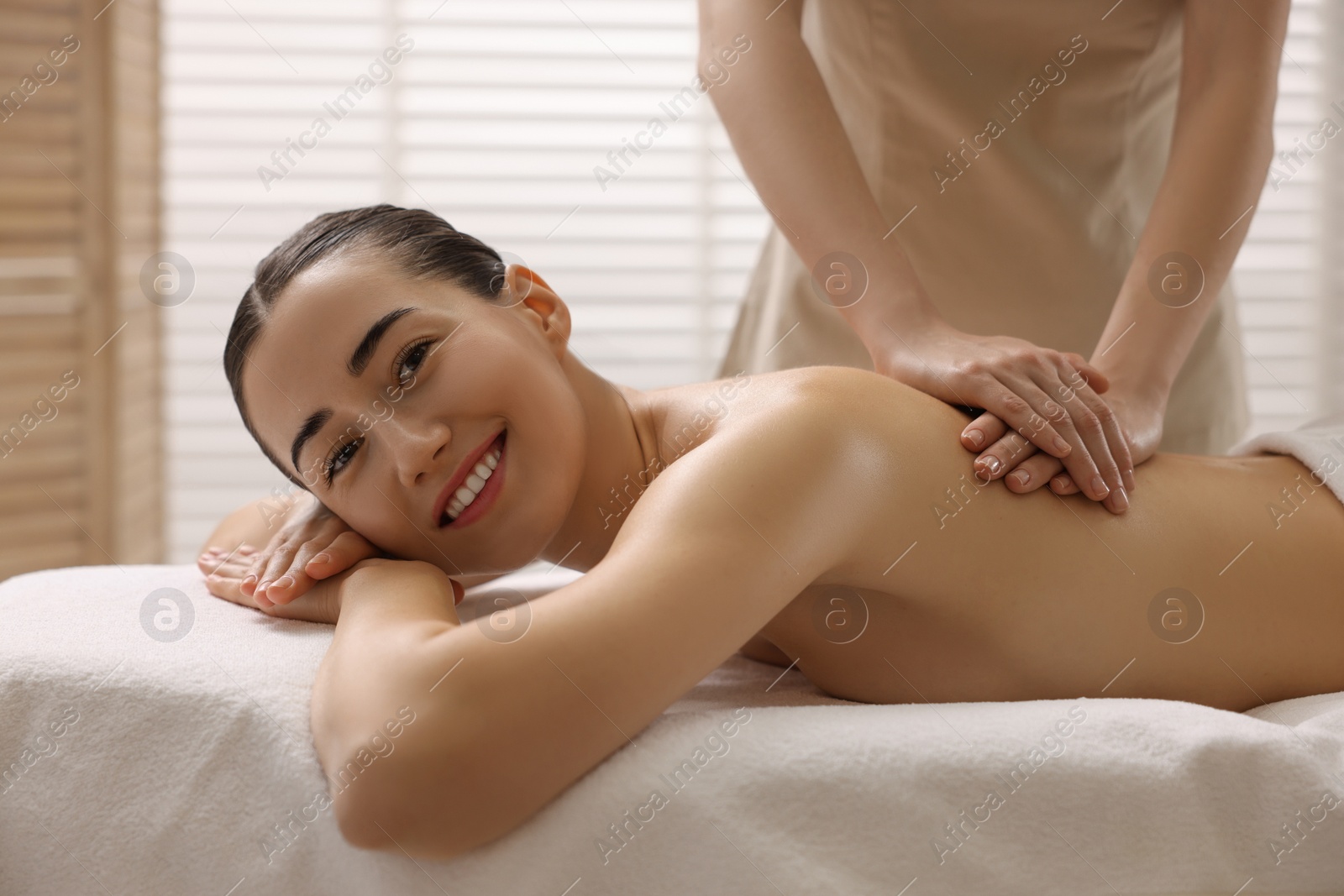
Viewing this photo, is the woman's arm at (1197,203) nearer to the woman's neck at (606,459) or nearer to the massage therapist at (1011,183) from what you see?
the massage therapist at (1011,183)

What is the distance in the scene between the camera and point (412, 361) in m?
0.88

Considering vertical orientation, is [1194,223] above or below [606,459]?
above

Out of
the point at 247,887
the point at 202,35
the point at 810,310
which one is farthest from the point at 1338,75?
the point at 247,887

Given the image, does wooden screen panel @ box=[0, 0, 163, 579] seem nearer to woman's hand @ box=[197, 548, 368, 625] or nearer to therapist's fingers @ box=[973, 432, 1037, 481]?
woman's hand @ box=[197, 548, 368, 625]

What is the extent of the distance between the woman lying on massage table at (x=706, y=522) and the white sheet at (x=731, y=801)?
0.06m

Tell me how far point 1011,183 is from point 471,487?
2.83 ft

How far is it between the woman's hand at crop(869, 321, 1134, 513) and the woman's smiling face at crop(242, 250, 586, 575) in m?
0.35

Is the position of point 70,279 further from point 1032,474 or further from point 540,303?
point 1032,474

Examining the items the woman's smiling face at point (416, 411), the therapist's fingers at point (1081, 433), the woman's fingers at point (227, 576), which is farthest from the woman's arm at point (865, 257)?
the woman's fingers at point (227, 576)

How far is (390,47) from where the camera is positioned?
88.7 inches

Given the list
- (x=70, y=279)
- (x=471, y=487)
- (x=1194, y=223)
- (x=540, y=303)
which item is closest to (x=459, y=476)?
(x=471, y=487)

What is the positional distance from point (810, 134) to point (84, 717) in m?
0.86

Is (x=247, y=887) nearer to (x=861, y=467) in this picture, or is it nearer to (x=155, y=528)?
(x=861, y=467)

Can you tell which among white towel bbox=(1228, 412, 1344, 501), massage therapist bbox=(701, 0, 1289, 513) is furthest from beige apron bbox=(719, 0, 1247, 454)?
white towel bbox=(1228, 412, 1344, 501)
